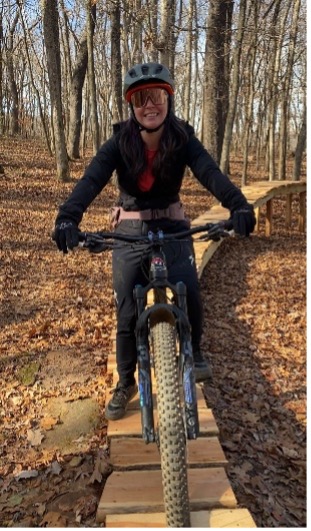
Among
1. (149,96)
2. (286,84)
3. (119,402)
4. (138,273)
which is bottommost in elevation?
(119,402)

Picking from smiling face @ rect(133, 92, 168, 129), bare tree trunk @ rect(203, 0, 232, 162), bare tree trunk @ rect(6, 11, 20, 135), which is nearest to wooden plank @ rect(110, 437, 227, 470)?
smiling face @ rect(133, 92, 168, 129)

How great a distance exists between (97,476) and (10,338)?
2.55 metres

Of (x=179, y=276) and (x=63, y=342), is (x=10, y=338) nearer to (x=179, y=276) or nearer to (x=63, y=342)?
(x=63, y=342)

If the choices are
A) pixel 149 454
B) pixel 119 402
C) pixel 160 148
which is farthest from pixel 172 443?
pixel 160 148

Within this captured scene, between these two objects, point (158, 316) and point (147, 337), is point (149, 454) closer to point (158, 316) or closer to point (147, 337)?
point (147, 337)

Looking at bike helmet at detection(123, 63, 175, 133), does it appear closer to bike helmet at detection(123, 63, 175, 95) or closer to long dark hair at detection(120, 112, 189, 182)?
bike helmet at detection(123, 63, 175, 95)

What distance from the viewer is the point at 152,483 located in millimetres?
3031

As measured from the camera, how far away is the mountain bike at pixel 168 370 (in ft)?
7.87

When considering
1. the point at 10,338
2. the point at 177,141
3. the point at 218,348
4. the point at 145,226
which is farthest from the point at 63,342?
the point at 177,141

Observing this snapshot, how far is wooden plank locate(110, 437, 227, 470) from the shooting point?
3.23 metres

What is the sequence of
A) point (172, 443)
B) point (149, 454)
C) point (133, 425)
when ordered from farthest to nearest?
point (133, 425), point (149, 454), point (172, 443)

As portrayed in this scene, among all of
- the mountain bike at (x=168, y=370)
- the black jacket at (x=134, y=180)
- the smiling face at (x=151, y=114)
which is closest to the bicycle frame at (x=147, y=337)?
the mountain bike at (x=168, y=370)

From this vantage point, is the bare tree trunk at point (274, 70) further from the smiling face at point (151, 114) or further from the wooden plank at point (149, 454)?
the wooden plank at point (149, 454)

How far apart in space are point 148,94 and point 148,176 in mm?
515
